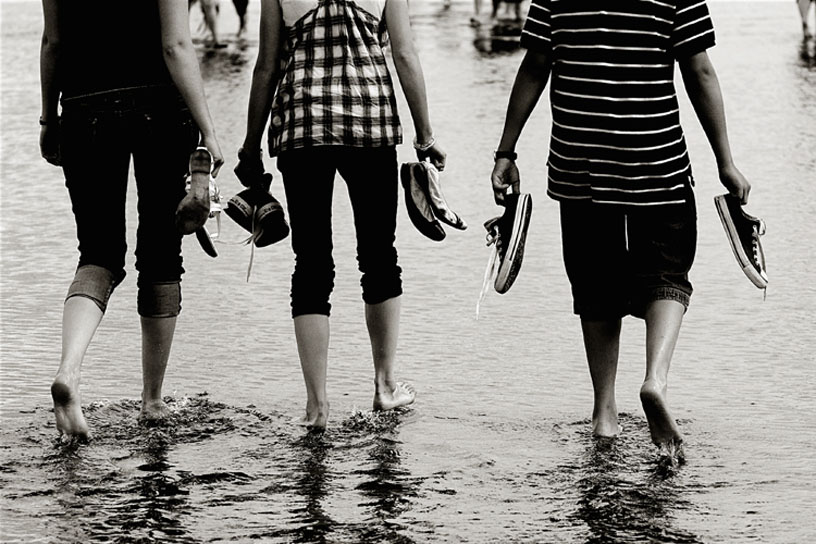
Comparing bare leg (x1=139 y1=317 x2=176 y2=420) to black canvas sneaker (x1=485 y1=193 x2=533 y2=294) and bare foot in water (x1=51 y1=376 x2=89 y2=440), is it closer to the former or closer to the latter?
bare foot in water (x1=51 y1=376 x2=89 y2=440)

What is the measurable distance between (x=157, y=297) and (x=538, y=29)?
1.58m

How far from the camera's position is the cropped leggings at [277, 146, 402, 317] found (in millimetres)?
5430

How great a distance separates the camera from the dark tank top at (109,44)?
5316mm

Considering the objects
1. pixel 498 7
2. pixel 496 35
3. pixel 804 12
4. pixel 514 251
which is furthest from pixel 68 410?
pixel 498 7

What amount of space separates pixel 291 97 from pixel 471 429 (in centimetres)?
127

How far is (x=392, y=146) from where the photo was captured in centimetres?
552

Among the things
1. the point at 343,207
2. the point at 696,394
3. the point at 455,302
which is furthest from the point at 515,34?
the point at 696,394

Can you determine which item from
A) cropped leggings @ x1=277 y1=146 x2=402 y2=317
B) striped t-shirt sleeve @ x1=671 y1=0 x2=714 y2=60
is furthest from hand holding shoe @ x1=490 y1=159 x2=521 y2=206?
striped t-shirt sleeve @ x1=671 y1=0 x2=714 y2=60

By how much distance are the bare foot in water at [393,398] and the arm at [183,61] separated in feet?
3.36

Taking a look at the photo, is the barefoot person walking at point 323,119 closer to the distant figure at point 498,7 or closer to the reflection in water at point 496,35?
the reflection in water at point 496,35

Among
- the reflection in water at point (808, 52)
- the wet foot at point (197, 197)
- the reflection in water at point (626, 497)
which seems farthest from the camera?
the reflection in water at point (808, 52)

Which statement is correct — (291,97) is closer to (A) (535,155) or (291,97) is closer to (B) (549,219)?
(B) (549,219)

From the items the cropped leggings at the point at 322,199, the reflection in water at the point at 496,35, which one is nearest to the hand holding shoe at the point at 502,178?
the cropped leggings at the point at 322,199

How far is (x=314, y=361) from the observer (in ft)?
17.8
